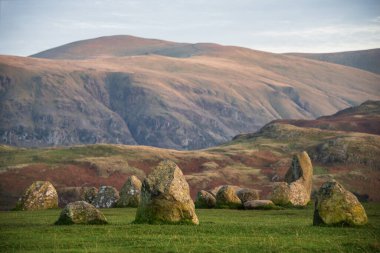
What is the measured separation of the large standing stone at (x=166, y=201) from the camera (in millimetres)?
38906

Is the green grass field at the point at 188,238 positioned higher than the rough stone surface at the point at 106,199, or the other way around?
the green grass field at the point at 188,238

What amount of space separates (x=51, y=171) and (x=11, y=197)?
1533cm

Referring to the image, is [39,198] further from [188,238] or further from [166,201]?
[188,238]

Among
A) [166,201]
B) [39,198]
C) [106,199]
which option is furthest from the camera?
[106,199]

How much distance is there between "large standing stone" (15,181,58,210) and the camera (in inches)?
2500

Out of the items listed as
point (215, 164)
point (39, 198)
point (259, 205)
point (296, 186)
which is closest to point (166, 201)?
point (259, 205)

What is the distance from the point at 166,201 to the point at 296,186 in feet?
108

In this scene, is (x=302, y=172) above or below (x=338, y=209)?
below

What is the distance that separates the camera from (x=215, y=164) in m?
129

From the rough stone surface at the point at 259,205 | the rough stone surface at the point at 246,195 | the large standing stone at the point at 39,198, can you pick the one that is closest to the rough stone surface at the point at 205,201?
the rough stone surface at the point at 246,195

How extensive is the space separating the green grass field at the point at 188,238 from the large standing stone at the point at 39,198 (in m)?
24.1

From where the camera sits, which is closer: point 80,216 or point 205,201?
point 80,216

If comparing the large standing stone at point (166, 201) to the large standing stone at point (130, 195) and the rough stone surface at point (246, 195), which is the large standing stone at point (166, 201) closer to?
the large standing stone at point (130, 195)

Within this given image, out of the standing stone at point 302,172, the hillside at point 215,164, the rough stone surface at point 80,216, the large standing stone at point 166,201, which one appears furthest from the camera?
the hillside at point 215,164
